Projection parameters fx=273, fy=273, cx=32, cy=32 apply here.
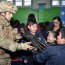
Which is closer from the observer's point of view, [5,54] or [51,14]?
[5,54]

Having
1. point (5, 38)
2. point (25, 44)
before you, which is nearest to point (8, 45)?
point (5, 38)

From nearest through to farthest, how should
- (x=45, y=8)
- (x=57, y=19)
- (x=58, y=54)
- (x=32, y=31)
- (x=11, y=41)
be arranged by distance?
1. (x=58, y=54)
2. (x=11, y=41)
3. (x=32, y=31)
4. (x=57, y=19)
5. (x=45, y=8)

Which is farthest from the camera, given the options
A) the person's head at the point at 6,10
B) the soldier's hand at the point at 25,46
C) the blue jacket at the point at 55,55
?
the person's head at the point at 6,10

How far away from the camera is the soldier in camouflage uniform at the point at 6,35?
424cm

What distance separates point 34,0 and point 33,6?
29 centimetres

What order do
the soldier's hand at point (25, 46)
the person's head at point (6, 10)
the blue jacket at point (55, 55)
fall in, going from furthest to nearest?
the person's head at point (6, 10) < the soldier's hand at point (25, 46) < the blue jacket at point (55, 55)

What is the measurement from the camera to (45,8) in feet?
32.4

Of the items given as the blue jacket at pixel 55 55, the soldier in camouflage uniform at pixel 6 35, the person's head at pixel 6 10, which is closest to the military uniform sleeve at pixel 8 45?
the soldier in camouflage uniform at pixel 6 35

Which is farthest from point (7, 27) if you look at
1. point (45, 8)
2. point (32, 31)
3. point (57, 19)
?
point (45, 8)

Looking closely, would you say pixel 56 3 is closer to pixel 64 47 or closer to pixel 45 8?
pixel 45 8

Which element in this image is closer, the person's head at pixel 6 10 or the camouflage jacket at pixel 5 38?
the camouflage jacket at pixel 5 38

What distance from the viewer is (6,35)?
4.37 m

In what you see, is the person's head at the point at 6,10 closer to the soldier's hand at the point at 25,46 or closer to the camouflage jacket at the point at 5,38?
the camouflage jacket at the point at 5,38

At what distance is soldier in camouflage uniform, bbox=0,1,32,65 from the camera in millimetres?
4238
